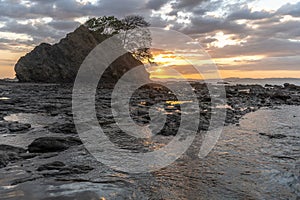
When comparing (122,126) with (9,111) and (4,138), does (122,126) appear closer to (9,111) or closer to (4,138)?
(4,138)

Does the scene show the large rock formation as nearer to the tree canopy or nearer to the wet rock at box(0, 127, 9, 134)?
the tree canopy

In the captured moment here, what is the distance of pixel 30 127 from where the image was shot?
11016 mm

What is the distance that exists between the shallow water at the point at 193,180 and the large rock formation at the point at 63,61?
148 feet

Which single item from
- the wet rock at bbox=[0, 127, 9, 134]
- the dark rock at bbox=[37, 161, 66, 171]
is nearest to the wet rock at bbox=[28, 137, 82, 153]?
the dark rock at bbox=[37, 161, 66, 171]

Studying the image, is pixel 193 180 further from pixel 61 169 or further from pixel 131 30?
pixel 131 30

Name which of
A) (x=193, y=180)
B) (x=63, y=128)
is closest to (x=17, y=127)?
(x=63, y=128)

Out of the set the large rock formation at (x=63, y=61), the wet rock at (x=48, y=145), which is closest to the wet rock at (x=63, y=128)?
the wet rock at (x=48, y=145)

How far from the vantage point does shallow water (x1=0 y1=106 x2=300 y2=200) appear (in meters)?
5.12

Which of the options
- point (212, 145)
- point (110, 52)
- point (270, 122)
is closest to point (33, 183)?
point (212, 145)

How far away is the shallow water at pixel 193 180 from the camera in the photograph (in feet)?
16.8

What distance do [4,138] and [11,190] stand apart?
15.4 ft

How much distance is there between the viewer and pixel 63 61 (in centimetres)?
5112

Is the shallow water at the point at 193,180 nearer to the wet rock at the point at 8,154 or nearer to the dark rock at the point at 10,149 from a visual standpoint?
the wet rock at the point at 8,154

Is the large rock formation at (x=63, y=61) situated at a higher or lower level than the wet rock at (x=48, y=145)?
higher
